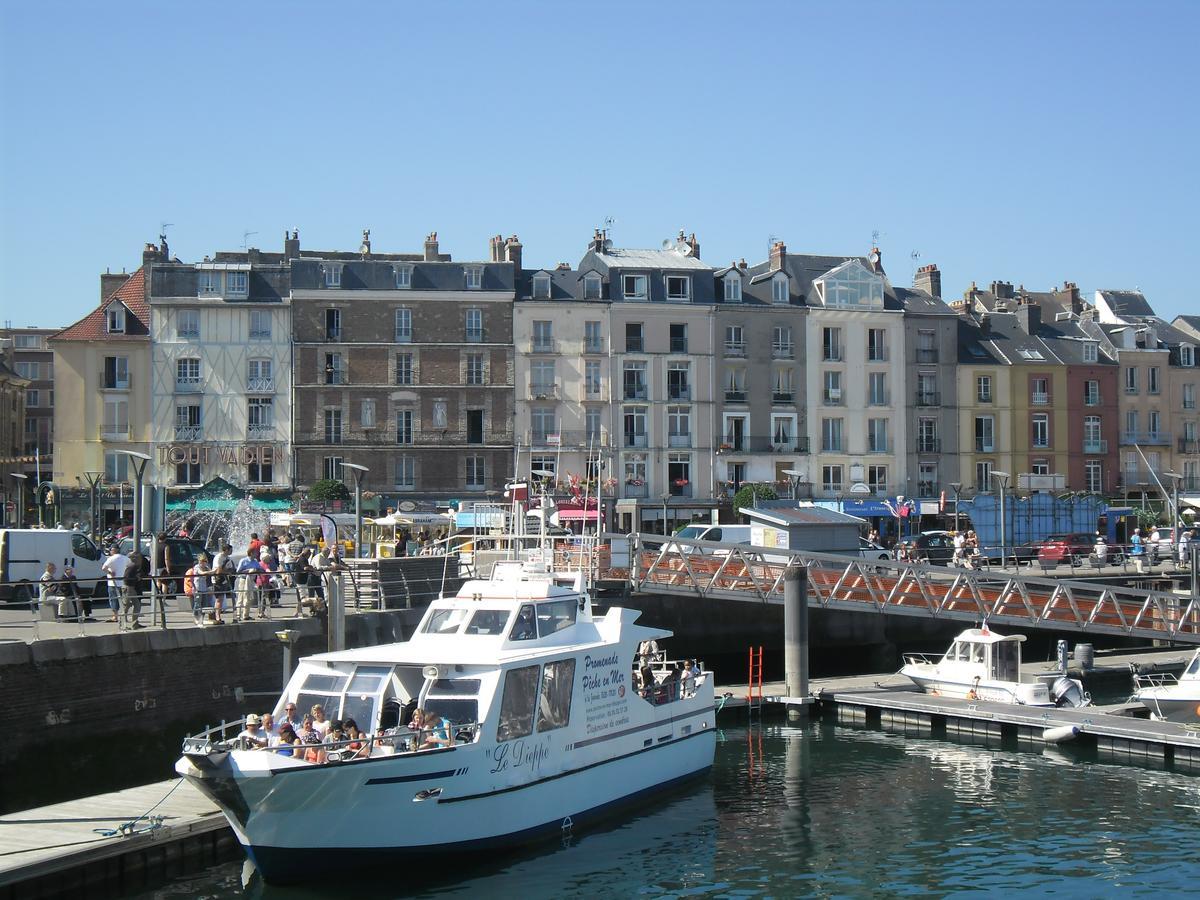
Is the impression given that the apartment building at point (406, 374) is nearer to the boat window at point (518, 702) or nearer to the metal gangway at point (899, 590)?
the metal gangway at point (899, 590)

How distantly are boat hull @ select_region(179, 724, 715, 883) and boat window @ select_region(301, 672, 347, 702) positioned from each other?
222cm

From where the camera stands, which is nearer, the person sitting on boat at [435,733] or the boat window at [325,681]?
the person sitting on boat at [435,733]

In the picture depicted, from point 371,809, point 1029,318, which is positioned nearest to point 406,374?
point 1029,318

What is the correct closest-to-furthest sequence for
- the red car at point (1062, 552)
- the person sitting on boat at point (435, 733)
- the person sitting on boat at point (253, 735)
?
the person sitting on boat at point (253, 735) < the person sitting on boat at point (435, 733) < the red car at point (1062, 552)

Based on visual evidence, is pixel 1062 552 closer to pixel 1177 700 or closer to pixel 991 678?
pixel 991 678

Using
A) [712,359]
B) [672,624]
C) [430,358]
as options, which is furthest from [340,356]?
[672,624]

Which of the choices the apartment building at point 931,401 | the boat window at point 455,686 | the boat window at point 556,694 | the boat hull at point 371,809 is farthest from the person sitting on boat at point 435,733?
the apartment building at point 931,401

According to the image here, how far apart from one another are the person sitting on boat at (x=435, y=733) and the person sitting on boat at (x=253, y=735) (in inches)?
81.0

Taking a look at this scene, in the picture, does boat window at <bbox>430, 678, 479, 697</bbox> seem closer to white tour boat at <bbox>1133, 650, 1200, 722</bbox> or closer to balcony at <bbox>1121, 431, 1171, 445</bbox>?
white tour boat at <bbox>1133, 650, 1200, 722</bbox>

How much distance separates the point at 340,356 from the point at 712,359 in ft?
55.4

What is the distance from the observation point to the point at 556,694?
20.6 meters

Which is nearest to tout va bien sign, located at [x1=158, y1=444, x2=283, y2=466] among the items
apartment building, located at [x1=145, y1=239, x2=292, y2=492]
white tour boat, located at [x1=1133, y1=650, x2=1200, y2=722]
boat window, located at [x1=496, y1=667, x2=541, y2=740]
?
apartment building, located at [x1=145, y1=239, x2=292, y2=492]

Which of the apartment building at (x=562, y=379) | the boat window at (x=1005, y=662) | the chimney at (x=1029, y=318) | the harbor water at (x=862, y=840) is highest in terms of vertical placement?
the chimney at (x=1029, y=318)

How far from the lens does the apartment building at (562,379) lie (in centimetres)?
6122
